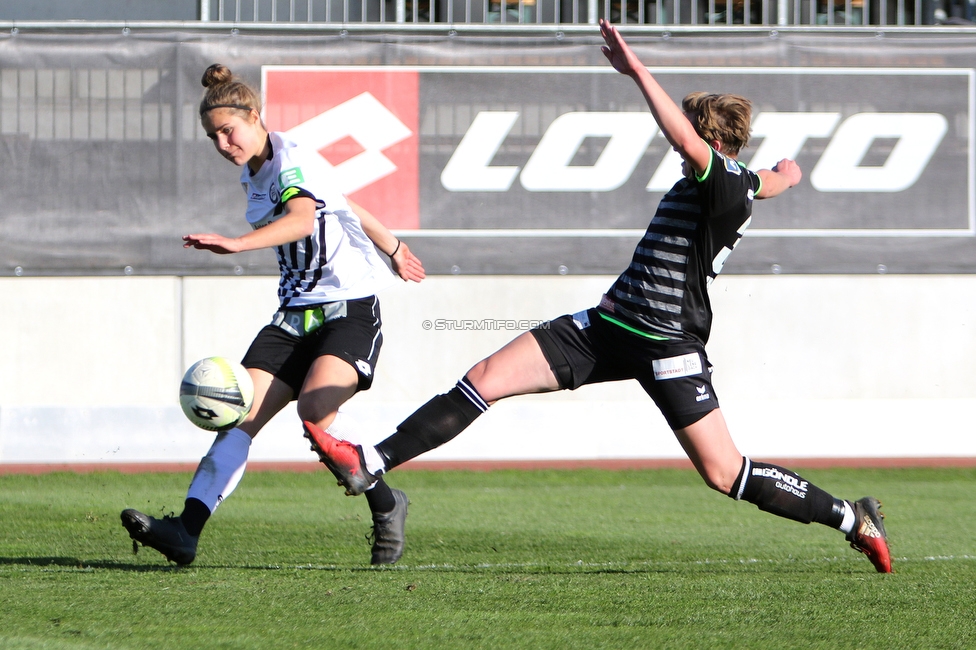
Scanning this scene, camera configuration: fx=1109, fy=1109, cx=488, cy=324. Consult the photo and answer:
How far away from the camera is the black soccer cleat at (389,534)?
477cm

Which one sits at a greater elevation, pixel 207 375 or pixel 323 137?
pixel 323 137

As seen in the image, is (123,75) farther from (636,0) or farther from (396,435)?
(396,435)

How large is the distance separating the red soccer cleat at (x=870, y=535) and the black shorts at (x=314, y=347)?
2079 mm

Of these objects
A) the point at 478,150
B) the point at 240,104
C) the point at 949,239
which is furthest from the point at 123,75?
the point at 949,239

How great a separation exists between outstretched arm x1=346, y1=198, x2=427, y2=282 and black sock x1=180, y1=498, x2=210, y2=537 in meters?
1.30

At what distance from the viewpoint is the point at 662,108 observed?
3771 millimetres

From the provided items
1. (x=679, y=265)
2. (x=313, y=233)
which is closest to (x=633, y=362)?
(x=679, y=265)

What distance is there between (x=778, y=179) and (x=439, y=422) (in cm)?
167

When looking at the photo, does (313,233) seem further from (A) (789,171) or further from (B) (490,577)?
(A) (789,171)

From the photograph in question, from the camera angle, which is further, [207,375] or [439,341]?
[439,341]

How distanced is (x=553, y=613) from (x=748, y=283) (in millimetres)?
6742

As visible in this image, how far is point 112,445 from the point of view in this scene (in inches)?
370

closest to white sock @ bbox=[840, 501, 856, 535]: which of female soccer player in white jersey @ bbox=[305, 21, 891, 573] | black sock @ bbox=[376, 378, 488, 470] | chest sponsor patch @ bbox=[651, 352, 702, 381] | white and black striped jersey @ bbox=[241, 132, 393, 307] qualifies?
female soccer player in white jersey @ bbox=[305, 21, 891, 573]

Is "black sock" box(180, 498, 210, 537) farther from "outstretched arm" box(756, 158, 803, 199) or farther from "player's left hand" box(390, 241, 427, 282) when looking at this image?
"outstretched arm" box(756, 158, 803, 199)
